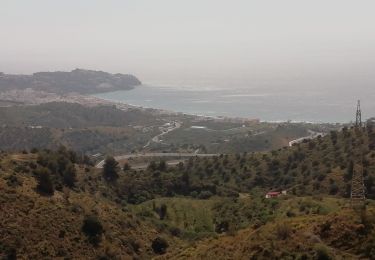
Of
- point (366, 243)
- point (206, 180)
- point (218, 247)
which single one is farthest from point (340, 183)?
point (366, 243)

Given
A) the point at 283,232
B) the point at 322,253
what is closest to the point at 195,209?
the point at 283,232

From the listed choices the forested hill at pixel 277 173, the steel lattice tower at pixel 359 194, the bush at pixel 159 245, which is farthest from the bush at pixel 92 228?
the forested hill at pixel 277 173

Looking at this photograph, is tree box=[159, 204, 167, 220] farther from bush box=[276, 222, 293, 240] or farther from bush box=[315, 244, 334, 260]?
bush box=[315, 244, 334, 260]

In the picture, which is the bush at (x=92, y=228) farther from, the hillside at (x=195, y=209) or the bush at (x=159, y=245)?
the bush at (x=159, y=245)

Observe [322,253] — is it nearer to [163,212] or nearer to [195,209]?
[195,209]

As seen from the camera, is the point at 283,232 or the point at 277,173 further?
the point at 277,173
